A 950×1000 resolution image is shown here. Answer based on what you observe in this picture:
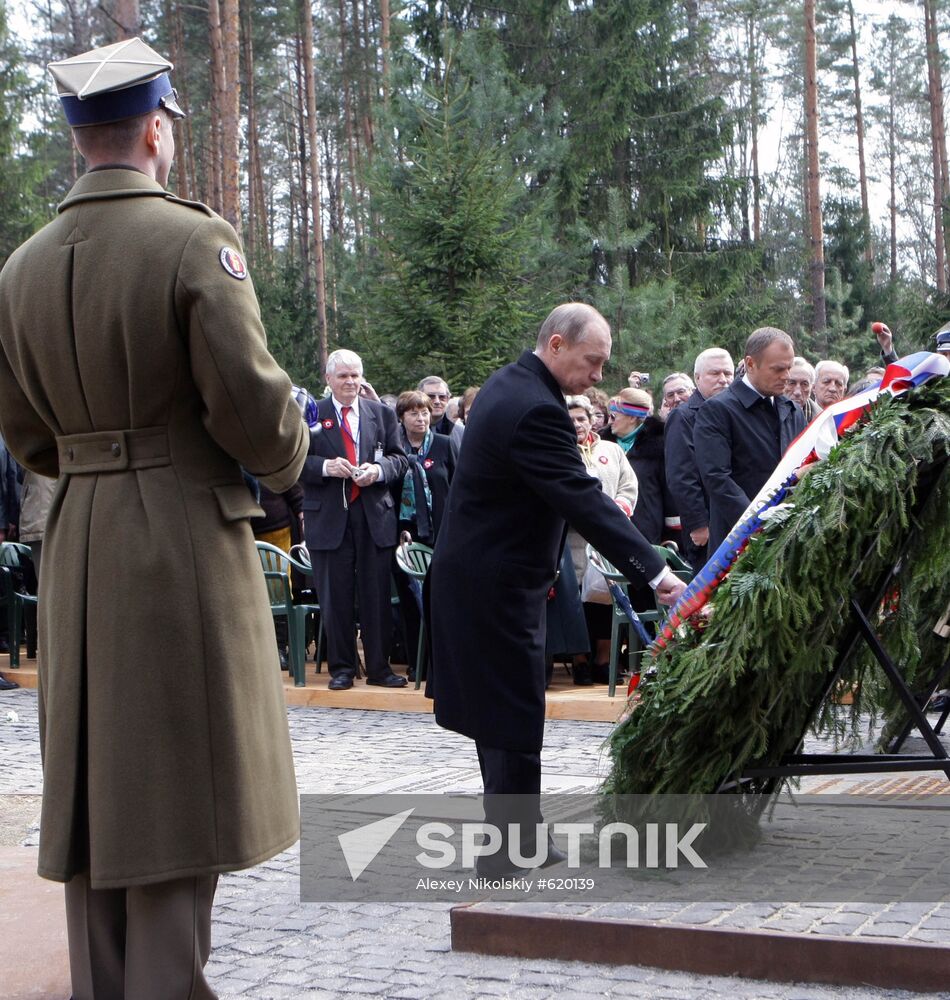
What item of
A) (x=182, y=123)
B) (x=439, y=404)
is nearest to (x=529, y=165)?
(x=439, y=404)

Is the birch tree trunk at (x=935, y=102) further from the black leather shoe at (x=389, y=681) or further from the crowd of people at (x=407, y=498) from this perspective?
the black leather shoe at (x=389, y=681)

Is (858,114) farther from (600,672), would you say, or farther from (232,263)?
(232,263)

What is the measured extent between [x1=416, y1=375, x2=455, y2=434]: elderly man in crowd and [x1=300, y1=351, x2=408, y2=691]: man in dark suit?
163 centimetres

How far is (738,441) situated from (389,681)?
3.47m

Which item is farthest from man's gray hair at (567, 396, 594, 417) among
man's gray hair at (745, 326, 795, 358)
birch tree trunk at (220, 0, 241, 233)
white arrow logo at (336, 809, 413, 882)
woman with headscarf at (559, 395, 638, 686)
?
birch tree trunk at (220, 0, 241, 233)

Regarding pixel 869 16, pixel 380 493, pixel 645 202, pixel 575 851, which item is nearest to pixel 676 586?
pixel 575 851

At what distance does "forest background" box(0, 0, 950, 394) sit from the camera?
54.3ft

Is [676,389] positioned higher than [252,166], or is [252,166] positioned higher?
[252,166]

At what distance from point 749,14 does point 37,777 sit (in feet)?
82.8

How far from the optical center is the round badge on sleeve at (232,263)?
3031 mm

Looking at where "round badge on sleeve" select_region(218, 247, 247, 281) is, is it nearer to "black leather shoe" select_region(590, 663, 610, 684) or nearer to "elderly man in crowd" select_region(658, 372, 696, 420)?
"black leather shoe" select_region(590, 663, 610, 684)

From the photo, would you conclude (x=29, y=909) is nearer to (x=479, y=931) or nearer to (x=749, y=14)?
(x=479, y=931)

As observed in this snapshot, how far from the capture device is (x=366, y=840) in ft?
18.5

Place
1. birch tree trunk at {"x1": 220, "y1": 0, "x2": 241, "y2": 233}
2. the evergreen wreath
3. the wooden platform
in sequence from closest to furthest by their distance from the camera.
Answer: the evergreen wreath, the wooden platform, birch tree trunk at {"x1": 220, "y1": 0, "x2": 241, "y2": 233}
